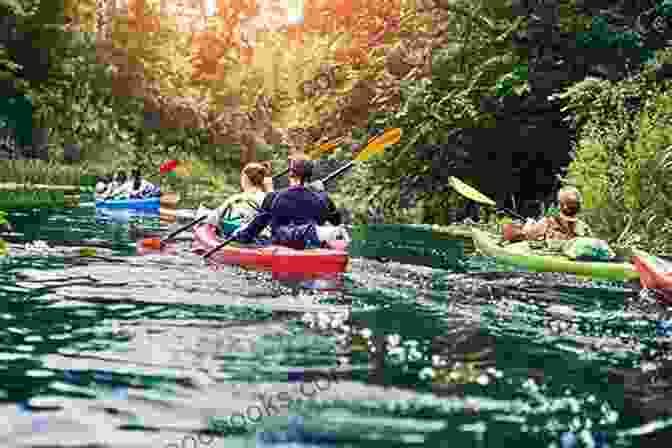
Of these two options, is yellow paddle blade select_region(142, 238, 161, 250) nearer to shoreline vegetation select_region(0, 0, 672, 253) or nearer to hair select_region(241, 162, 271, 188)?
hair select_region(241, 162, 271, 188)

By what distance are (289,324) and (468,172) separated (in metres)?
14.1

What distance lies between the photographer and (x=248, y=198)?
991cm

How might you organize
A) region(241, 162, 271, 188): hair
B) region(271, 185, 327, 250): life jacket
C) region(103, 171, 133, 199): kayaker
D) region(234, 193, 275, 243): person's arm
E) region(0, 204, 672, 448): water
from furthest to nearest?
region(103, 171, 133, 199): kayaker, region(241, 162, 271, 188): hair, region(234, 193, 275, 243): person's arm, region(271, 185, 327, 250): life jacket, region(0, 204, 672, 448): water

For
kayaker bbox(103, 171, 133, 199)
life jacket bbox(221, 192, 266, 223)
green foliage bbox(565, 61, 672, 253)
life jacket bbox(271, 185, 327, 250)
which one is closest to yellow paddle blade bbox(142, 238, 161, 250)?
life jacket bbox(221, 192, 266, 223)

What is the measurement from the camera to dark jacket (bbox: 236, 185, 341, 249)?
28.1ft

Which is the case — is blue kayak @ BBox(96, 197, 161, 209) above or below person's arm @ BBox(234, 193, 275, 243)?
below

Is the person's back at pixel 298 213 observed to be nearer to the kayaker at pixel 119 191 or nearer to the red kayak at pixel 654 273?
the red kayak at pixel 654 273

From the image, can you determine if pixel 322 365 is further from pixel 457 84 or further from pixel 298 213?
pixel 457 84

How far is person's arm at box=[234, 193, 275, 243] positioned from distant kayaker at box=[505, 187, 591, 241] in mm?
3518

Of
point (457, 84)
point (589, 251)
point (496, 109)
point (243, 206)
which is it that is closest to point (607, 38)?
point (496, 109)

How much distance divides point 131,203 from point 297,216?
1326 cm

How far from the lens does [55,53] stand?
107 ft

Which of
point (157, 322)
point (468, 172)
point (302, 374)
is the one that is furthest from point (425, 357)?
point (468, 172)

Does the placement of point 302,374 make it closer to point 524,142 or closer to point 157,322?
point 157,322
